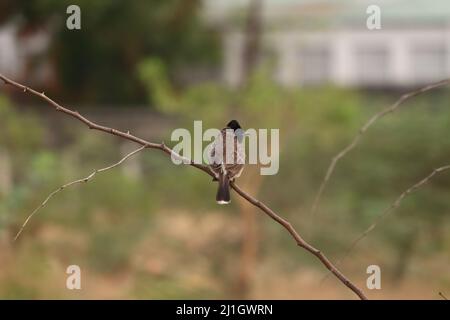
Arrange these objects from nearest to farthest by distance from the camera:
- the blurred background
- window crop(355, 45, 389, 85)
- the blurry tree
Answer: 1. the blurred background
2. the blurry tree
3. window crop(355, 45, 389, 85)

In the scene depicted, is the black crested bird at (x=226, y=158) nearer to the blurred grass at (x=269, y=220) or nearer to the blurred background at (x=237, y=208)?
the blurred background at (x=237, y=208)

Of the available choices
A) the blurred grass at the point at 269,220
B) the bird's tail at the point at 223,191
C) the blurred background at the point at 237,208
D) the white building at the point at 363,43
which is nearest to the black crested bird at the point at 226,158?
the bird's tail at the point at 223,191

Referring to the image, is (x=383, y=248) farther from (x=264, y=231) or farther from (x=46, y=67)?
(x=46, y=67)

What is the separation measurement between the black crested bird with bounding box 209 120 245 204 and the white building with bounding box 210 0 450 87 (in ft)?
36.4

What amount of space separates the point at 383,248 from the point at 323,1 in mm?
6728

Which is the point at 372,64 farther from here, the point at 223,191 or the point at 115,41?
the point at 223,191

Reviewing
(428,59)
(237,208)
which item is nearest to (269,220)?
(237,208)

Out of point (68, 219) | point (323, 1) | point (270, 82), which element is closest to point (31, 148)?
point (68, 219)

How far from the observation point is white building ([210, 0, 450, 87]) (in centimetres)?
1340

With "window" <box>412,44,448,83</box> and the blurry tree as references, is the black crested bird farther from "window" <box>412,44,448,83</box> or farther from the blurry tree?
"window" <box>412,44,448,83</box>

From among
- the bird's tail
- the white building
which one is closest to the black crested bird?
the bird's tail

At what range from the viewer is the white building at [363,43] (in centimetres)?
1340

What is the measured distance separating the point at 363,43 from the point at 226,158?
1281 cm

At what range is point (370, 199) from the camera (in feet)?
23.4
